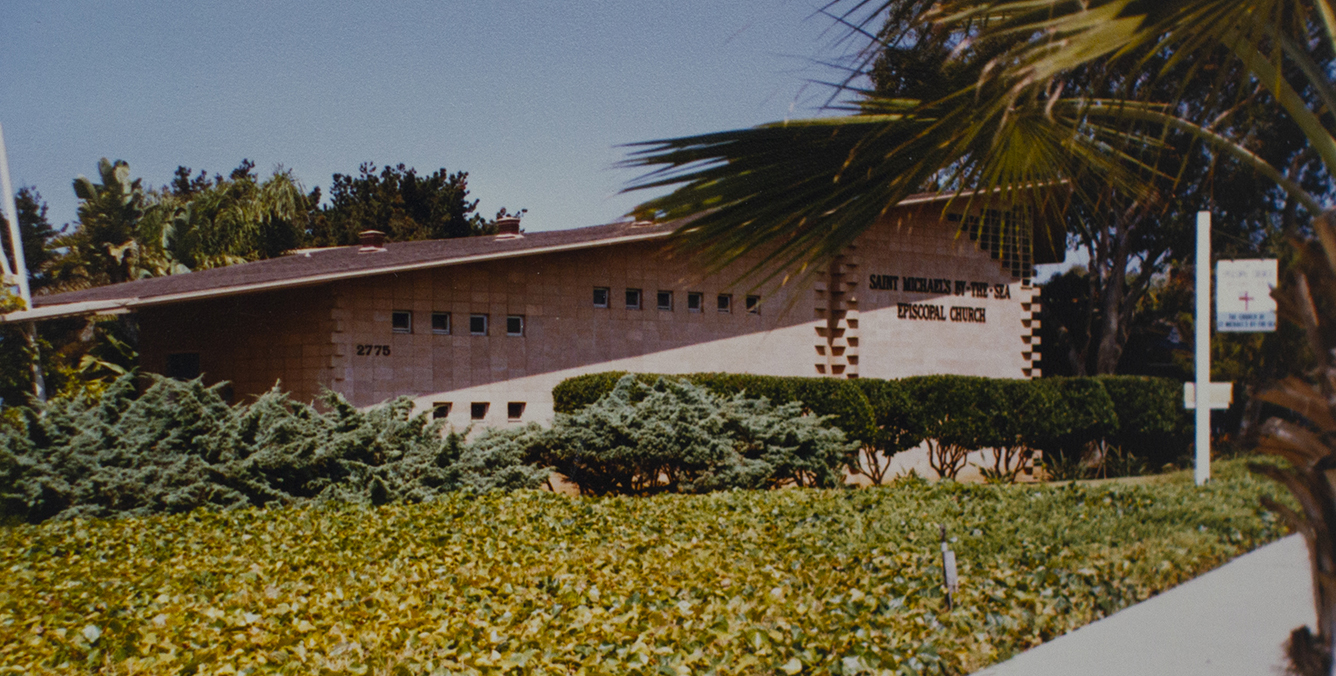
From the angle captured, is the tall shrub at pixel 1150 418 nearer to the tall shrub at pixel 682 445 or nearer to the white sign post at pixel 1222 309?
the white sign post at pixel 1222 309

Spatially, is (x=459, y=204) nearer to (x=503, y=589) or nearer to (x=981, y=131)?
(x=503, y=589)

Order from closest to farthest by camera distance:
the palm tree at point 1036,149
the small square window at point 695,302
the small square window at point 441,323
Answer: the palm tree at point 1036,149 → the small square window at point 441,323 → the small square window at point 695,302

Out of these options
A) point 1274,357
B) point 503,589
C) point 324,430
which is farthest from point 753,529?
point 1274,357

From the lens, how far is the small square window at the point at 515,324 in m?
16.4

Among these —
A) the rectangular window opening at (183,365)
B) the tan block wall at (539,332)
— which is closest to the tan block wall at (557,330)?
the tan block wall at (539,332)

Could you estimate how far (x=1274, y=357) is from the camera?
71.9 feet

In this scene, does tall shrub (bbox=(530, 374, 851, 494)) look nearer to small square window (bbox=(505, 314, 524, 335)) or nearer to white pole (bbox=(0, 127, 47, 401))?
small square window (bbox=(505, 314, 524, 335))

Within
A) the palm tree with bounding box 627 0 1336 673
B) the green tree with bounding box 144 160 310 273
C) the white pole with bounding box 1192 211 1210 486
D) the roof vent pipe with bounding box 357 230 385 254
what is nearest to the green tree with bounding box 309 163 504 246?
the green tree with bounding box 144 160 310 273

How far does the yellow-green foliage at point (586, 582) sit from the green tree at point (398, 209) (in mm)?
32697

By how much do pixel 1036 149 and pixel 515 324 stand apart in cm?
1286

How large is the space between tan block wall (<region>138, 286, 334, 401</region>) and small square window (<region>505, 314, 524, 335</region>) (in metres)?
3.01

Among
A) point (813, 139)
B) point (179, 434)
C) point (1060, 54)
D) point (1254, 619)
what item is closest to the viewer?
point (1060, 54)

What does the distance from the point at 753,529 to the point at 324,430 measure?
5.42m

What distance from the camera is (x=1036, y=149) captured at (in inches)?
172
